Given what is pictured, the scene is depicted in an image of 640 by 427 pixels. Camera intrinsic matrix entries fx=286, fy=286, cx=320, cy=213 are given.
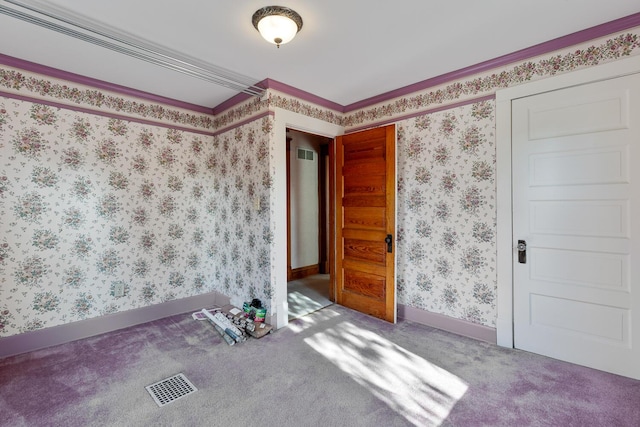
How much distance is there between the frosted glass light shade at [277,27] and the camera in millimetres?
1908

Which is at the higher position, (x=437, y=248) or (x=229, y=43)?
(x=229, y=43)

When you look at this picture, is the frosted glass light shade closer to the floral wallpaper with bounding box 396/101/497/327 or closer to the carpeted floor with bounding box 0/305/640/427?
the floral wallpaper with bounding box 396/101/497/327

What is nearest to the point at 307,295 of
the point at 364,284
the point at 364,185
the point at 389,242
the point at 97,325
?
the point at 364,284

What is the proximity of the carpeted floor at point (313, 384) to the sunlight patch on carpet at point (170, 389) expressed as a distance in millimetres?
44

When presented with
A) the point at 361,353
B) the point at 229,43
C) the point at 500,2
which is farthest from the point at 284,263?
the point at 500,2

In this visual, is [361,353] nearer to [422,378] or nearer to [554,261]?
[422,378]

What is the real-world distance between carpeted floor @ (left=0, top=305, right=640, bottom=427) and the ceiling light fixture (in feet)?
8.11

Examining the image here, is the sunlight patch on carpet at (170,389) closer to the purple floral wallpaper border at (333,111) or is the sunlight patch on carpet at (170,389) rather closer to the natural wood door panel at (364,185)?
the natural wood door panel at (364,185)

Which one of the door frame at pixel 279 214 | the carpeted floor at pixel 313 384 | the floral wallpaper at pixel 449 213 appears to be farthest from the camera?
the door frame at pixel 279 214

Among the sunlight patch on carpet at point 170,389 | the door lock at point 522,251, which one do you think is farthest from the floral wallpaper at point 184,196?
the sunlight patch on carpet at point 170,389

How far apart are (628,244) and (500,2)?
75.7 inches

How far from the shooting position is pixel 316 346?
2.63 metres

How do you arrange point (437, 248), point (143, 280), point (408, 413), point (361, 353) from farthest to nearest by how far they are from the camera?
point (143, 280) < point (437, 248) < point (361, 353) < point (408, 413)

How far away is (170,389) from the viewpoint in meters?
2.03
